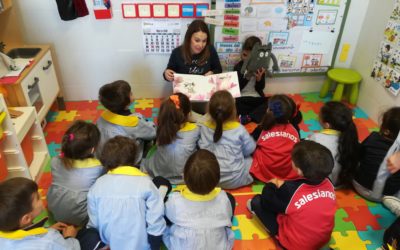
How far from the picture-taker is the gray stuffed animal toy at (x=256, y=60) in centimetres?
282

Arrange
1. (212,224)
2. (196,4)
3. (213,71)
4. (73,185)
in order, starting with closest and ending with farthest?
(212,224) → (73,185) → (196,4) → (213,71)

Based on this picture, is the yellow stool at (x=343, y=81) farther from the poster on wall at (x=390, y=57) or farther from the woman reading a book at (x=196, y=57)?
the woman reading a book at (x=196, y=57)

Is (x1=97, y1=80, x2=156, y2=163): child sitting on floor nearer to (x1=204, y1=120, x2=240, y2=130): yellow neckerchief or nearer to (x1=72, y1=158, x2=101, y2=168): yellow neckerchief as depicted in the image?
(x1=72, y1=158, x2=101, y2=168): yellow neckerchief

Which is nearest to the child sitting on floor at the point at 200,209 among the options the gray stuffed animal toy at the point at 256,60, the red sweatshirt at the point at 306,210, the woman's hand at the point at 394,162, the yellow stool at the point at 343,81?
the red sweatshirt at the point at 306,210

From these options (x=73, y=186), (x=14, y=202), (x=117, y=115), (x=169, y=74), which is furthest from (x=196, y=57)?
(x=14, y=202)

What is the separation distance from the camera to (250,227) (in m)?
1.98

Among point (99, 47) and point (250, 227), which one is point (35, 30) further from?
A: point (250, 227)

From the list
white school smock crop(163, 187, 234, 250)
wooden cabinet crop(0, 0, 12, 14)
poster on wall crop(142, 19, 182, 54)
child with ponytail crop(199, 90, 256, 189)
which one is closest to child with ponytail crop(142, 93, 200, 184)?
child with ponytail crop(199, 90, 256, 189)

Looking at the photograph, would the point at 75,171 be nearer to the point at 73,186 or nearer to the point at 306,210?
the point at 73,186

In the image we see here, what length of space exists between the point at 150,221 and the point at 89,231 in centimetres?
35

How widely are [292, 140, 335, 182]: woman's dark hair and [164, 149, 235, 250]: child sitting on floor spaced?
16.6 inches

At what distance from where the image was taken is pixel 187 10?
273 centimetres

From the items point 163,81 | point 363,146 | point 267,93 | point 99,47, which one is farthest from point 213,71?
point 363,146

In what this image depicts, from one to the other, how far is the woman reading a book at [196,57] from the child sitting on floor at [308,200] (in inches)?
50.4
